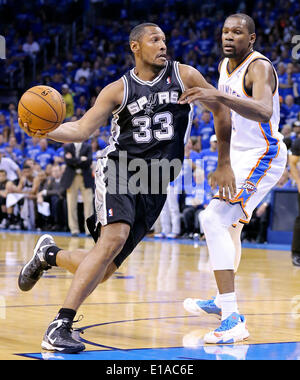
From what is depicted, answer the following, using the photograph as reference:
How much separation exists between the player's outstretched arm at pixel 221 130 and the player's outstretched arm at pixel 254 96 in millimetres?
243

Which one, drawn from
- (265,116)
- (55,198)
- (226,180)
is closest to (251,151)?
(226,180)

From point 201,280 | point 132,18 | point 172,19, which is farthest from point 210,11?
point 201,280

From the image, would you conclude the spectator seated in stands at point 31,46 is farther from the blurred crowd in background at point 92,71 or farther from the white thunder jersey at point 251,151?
the white thunder jersey at point 251,151

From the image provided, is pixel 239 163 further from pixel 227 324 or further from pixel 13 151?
pixel 13 151

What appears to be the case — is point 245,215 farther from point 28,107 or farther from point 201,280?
point 201,280

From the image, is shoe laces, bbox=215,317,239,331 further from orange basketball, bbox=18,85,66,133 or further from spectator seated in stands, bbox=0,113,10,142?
spectator seated in stands, bbox=0,113,10,142

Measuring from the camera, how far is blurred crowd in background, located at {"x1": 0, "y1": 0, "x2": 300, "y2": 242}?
1493 centimetres

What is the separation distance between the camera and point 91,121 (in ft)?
15.8

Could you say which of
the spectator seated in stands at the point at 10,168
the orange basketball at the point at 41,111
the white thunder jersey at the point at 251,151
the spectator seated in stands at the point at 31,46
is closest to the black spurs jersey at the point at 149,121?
the orange basketball at the point at 41,111

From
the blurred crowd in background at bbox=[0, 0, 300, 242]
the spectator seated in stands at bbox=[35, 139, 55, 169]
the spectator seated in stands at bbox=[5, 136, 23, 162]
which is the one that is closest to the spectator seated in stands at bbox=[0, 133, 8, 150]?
the blurred crowd in background at bbox=[0, 0, 300, 242]

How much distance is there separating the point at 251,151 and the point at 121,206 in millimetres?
1148

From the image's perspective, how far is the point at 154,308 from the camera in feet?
20.3

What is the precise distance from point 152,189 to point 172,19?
62.4ft

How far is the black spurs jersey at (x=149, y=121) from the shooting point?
16.0 feet
